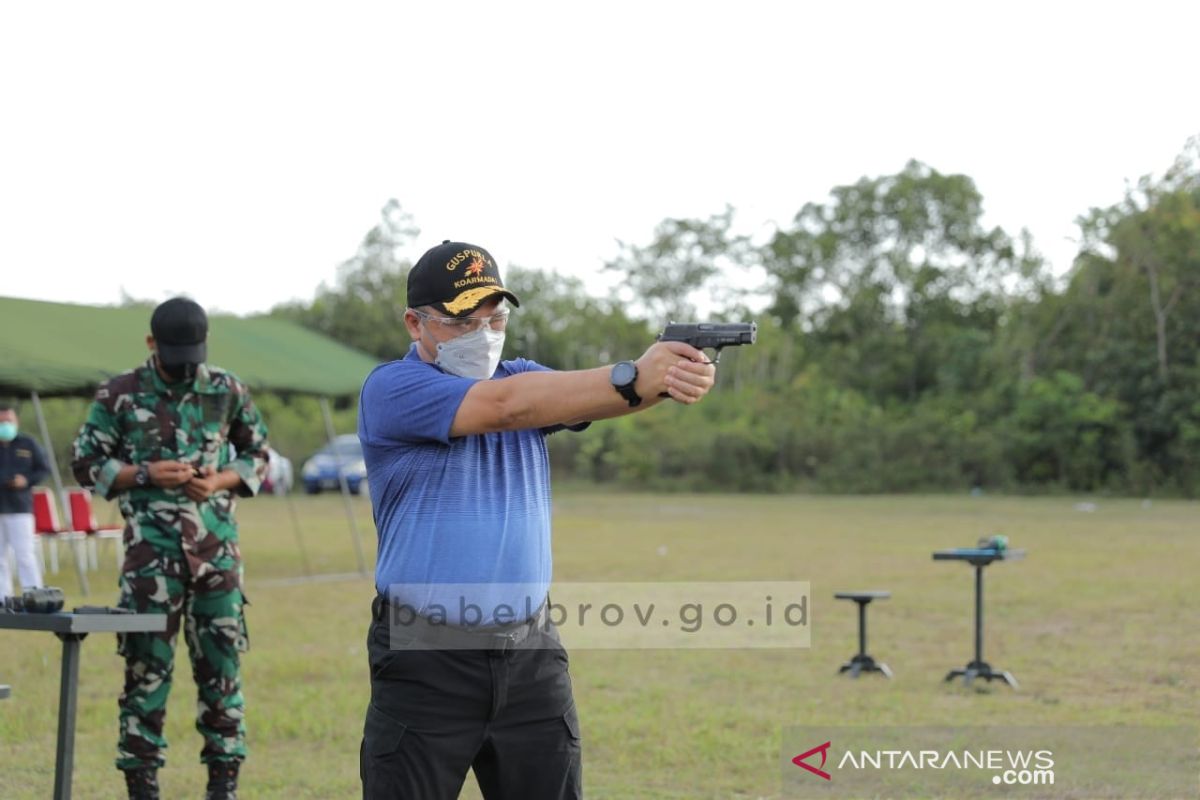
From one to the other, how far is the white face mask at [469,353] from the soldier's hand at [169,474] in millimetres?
2511

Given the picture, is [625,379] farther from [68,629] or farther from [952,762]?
[952,762]

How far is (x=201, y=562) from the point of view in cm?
551

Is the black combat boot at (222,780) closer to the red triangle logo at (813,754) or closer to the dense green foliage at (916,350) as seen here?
the red triangle logo at (813,754)

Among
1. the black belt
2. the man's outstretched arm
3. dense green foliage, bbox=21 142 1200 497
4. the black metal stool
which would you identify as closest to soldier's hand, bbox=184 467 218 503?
the black belt

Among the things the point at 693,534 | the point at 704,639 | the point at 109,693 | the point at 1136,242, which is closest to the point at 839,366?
the point at 1136,242

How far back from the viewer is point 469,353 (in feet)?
11.2

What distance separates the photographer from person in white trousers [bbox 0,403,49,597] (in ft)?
38.8

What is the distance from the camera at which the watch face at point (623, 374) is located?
295cm

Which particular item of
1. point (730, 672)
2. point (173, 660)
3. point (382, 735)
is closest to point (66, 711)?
point (173, 660)

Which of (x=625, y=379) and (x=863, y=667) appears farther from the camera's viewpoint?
(x=863, y=667)

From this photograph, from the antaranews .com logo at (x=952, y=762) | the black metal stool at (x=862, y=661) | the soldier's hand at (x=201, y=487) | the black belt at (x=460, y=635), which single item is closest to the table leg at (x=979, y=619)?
the black metal stool at (x=862, y=661)

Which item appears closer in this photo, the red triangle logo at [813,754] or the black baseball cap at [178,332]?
the black baseball cap at [178,332]

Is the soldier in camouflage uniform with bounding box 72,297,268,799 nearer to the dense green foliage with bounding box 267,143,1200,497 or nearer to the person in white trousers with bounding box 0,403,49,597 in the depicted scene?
the person in white trousers with bounding box 0,403,49,597

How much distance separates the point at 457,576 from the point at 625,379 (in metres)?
0.68
